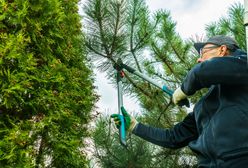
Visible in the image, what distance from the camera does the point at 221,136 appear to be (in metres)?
1.56

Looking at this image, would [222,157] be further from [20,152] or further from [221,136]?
[20,152]

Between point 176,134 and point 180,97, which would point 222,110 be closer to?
point 180,97

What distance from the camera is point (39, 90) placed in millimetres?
2920

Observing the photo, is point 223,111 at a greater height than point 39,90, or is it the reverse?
point 39,90

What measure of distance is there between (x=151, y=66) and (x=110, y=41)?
51 cm

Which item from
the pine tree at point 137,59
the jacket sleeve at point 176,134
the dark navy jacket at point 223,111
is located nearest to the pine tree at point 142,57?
the pine tree at point 137,59

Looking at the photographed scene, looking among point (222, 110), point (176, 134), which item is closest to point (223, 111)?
point (222, 110)

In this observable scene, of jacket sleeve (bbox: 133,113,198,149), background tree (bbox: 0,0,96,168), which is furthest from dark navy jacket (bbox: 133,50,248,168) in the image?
background tree (bbox: 0,0,96,168)

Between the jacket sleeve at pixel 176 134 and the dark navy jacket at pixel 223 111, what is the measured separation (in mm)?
332

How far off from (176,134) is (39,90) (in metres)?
1.21

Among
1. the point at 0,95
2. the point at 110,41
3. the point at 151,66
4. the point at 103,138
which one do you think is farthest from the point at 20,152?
the point at 151,66

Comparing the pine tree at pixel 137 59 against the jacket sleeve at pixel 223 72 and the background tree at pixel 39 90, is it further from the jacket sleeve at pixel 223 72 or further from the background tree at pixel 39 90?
the jacket sleeve at pixel 223 72

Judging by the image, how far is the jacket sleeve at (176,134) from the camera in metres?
2.06

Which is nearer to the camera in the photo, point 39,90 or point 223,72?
point 223,72
